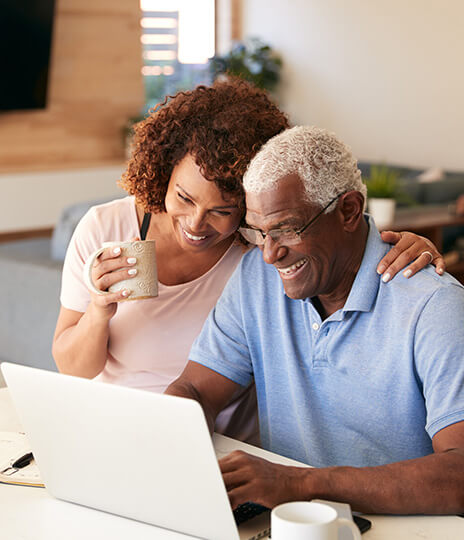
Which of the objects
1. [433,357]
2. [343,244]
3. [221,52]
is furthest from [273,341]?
[221,52]

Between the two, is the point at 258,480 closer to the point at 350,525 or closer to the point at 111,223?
the point at 350,525

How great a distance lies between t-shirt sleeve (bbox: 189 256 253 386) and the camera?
151 cm

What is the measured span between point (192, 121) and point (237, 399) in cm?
62

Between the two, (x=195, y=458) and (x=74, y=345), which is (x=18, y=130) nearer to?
(x=74, y=345)

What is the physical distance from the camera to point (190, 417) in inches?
37.0

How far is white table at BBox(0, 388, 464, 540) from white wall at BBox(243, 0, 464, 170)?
561 cm

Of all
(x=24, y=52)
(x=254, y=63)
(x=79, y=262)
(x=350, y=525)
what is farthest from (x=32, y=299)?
(x=254, y=63)

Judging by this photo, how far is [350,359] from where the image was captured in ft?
4.41

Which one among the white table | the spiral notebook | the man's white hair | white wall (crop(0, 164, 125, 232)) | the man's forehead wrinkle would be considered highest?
the man's white hair

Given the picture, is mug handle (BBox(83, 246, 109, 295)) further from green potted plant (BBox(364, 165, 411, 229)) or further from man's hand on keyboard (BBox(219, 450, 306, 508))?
green potted plant (BBox(364, 165, 411, 229))

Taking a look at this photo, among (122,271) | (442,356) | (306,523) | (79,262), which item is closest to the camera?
(306,523)

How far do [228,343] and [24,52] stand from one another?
527cm

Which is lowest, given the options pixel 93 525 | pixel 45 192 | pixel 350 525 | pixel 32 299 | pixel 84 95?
pixel 45 192

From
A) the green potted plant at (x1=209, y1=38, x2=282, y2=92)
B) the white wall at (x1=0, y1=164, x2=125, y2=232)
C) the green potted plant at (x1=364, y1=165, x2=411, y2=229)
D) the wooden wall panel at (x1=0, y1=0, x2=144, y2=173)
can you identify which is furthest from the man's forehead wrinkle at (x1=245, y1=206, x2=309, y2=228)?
the green potted plant at (x1=209, y1=38, x2=282, y2=92)
